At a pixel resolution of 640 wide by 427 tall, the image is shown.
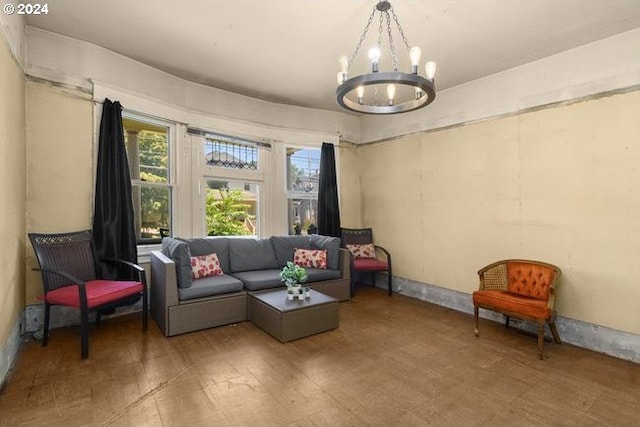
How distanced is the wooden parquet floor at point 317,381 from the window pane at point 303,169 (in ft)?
8.44

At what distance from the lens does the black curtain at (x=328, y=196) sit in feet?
16.9

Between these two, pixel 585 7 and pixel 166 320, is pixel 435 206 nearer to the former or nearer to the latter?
pixel 585 7

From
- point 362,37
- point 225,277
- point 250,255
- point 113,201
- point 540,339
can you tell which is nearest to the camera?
point 540,339

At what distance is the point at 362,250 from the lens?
16.9ft

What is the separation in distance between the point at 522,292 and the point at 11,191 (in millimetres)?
4718

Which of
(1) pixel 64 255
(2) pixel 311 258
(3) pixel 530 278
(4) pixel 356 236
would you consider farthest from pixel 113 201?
(3) pixel 530 278

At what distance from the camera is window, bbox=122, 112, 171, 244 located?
3.84 meters

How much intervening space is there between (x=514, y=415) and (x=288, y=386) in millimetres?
1468

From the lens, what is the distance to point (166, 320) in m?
3.11

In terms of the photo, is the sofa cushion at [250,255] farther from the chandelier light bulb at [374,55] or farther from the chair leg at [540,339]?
the chair leg at [540,339]

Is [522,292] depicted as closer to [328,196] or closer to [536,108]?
[536,108]

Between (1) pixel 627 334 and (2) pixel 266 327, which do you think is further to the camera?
(2) pixel 266 327

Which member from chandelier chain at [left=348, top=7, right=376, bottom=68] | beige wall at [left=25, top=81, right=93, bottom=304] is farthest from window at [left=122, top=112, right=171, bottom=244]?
chandelier chain at [left=348, top=7, right=376, bottom=68]

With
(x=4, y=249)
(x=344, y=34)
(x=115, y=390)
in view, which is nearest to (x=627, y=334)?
(x=344, y=34)
